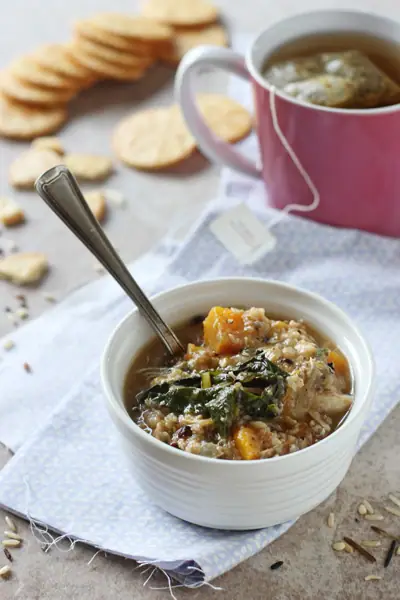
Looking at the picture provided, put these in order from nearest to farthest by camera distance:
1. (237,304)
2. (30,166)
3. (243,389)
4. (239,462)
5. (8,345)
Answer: (239,462)
(243,389)
(237,304)
(8,345)
(30,166)

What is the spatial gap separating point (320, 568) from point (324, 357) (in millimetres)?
422

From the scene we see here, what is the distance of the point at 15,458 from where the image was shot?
1.88 m

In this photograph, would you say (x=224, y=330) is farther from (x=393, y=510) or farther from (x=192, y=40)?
(x=192, y=40)

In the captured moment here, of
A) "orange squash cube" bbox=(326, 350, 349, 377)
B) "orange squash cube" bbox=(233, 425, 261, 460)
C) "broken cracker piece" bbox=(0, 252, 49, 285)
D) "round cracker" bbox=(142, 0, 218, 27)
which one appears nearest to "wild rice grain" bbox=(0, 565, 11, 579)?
"orange squash cube" bbox=(233, 425, 261, 460)

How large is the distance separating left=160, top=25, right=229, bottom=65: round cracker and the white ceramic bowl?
1632mm

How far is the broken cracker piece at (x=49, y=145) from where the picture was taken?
113 inches

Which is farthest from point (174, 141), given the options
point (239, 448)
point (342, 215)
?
point (239, 448)

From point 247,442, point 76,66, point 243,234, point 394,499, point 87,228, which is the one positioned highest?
point 87,228

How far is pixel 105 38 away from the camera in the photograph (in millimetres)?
3055

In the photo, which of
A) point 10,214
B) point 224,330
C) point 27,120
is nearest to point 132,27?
point 27,120

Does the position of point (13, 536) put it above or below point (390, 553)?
above

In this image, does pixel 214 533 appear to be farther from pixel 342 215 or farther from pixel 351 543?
pixel 342 215

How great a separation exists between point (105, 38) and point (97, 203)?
77 centimetres

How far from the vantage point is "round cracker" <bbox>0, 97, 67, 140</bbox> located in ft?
9.70
